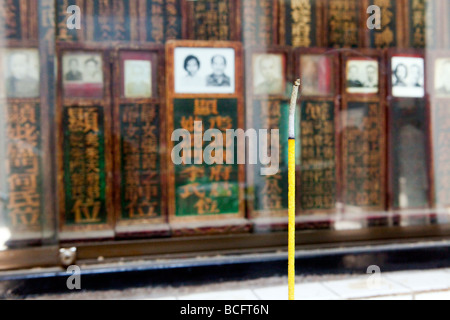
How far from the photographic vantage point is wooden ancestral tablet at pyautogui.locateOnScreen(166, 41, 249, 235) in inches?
199

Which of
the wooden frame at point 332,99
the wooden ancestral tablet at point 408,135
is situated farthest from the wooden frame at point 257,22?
the wooden ancestral tablet at point 408,135

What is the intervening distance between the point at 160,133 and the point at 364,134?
10.1 ft

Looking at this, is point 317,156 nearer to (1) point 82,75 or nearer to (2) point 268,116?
(2) point 268,116

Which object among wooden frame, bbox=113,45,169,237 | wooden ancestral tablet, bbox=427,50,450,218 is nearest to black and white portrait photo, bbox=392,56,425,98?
wooden ancestral tablet, bbox=427,50,450,218

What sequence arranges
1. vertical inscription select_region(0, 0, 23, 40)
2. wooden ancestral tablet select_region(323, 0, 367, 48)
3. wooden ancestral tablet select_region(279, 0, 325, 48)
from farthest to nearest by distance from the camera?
1. wooden ancestral tablet select_region(323, 0, 367, 48)
2. wooden ancestral tablet select_region(279, 0, 325, 48)
3. vertical inscription select_region(0, 0, 23, 40)

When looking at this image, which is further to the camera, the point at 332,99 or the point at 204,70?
the point at 332,99

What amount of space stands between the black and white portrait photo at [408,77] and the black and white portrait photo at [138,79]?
3687mm

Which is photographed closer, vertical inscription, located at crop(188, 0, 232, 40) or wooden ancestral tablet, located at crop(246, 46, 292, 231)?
vertical inscription, located at crop(188, 0, 232, 40)

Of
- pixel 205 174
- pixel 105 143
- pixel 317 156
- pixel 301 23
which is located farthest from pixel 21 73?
pixel 317 156

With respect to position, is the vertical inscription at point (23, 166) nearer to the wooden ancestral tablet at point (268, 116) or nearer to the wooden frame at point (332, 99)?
the wooden ancestral tablet at point (268, 116)

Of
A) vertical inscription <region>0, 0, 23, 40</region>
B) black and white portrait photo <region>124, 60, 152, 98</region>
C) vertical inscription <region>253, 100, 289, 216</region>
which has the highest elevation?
vertical inscription <region>0, 0, 23, 40</region>

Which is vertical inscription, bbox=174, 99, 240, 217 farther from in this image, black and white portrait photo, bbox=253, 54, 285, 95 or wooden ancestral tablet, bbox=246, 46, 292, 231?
black and white portrait photo, bbox=253, 54, 285, 95

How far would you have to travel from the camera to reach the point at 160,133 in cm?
505

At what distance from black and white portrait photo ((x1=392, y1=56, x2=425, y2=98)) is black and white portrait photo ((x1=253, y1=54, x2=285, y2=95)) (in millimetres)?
1796
